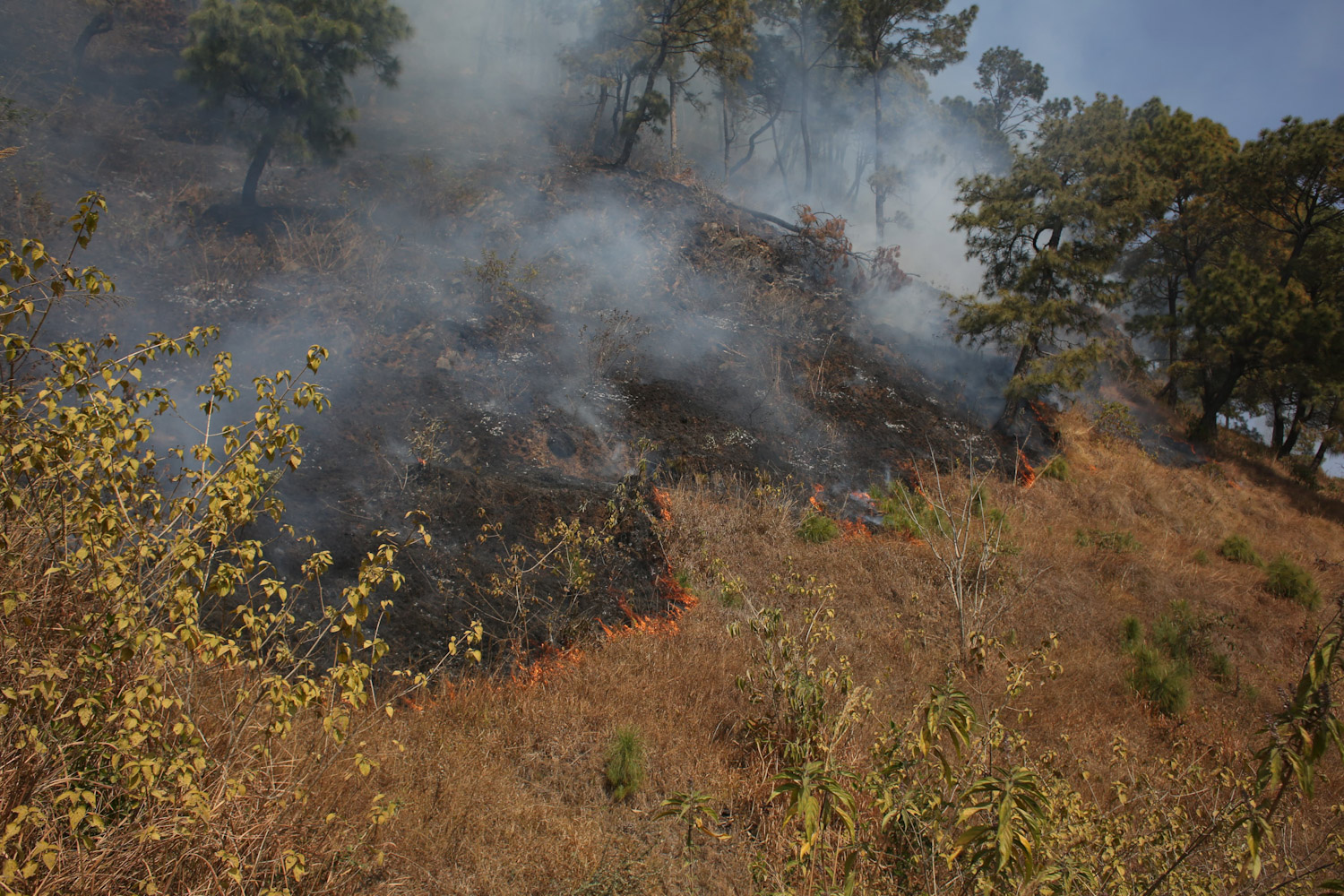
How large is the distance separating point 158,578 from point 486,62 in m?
25.7

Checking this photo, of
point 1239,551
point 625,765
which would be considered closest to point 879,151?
point 1239,551

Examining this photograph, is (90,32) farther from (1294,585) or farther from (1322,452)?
(1322,452)

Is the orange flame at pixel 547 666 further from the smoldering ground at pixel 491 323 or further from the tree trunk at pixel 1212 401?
the tree trunk at pixel 1212 401

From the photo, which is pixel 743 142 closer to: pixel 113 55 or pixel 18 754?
pixel 113 55

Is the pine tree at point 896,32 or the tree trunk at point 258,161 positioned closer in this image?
the tree trunk at point 258,161

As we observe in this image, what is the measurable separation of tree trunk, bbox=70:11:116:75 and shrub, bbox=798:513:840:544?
583 inches

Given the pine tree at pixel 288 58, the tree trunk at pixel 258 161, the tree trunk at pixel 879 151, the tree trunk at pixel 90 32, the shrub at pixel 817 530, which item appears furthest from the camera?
the tree trunk at pixel 879 151

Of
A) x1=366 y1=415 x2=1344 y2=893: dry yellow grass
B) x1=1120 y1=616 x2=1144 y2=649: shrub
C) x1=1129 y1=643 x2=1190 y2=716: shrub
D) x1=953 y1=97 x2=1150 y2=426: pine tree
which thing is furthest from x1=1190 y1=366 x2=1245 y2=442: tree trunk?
x1=1129 y1=643 x2=1190 y2=716: shrub

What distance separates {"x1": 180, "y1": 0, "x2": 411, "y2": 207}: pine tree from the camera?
26.9 feet

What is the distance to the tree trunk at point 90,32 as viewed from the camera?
11305 millimetres

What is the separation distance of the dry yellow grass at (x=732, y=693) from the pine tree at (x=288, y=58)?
7.82 metres

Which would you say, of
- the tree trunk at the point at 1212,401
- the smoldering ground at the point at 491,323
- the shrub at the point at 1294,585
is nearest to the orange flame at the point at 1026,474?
the smoldering ground at the point at 491,323

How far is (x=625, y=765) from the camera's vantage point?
3.11 m

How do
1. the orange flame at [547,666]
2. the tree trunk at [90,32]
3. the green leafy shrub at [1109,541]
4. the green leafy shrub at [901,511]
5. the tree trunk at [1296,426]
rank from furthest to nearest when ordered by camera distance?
1. the tree trunk at [1296,426]
2. the tree trunk at [90,32]
3. the green leafy shrub at [1109,541]
4. the green leafy shrub at [901,511]
5. the orange flame at [547,666]
